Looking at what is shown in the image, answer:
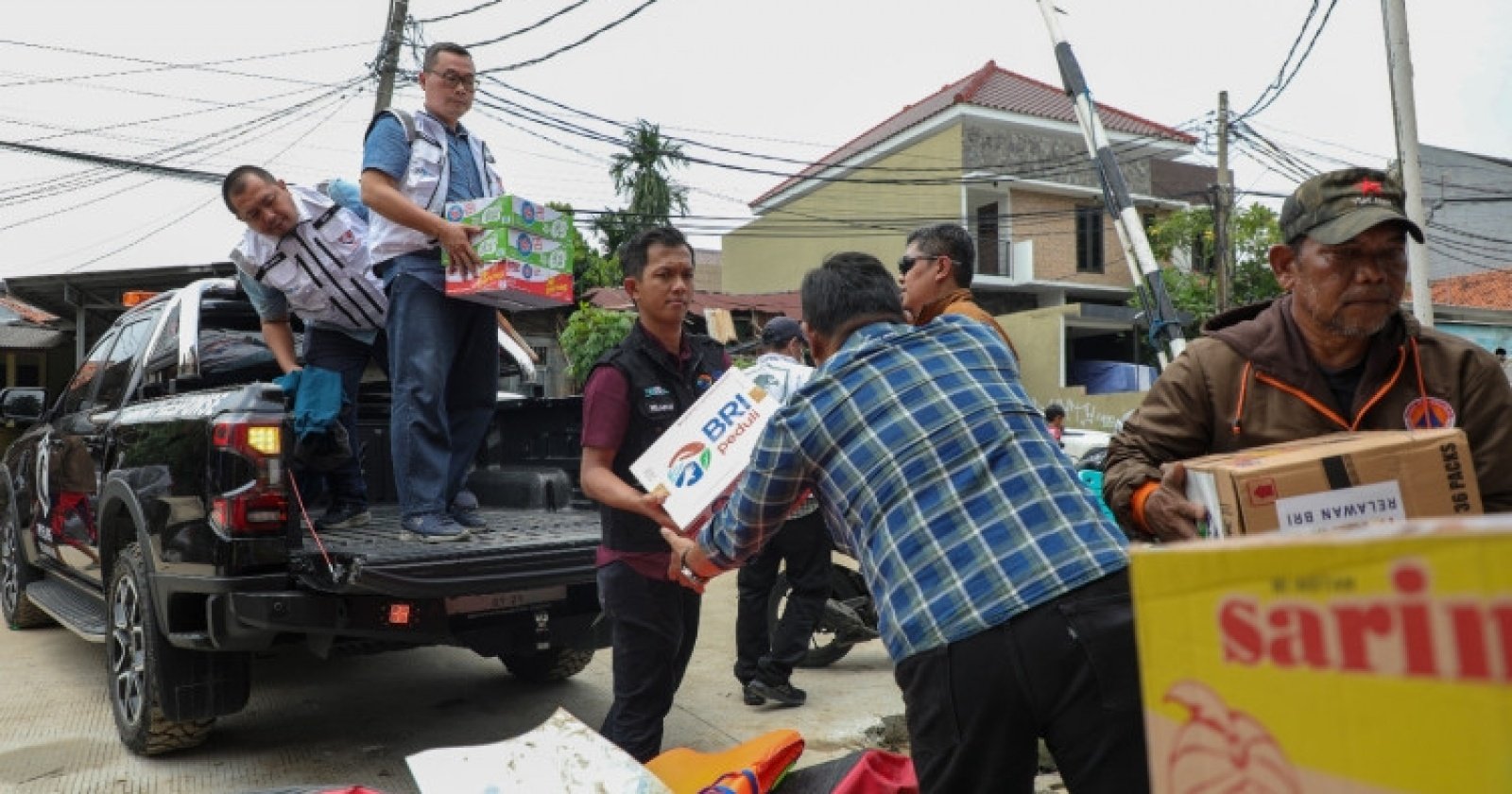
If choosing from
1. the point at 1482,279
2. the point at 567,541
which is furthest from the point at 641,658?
the point at 1482,279

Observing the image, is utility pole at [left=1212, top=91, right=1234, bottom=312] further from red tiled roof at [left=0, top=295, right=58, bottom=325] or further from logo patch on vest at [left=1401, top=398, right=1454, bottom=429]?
red tiled roof at [left=0, top=295, right=58, bottom=325]

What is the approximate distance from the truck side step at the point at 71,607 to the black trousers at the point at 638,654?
9.00ft

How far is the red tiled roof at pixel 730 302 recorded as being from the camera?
18875 millimetres

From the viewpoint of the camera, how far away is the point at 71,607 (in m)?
5.05

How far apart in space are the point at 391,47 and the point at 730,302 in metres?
9.17

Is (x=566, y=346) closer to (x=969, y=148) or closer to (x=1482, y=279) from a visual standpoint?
(x=969, y=148)

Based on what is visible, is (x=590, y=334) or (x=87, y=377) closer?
(x=87, y=377)

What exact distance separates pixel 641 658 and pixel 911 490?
4.09 feet

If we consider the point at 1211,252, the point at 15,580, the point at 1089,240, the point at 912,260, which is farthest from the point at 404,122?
the point at 1089,240

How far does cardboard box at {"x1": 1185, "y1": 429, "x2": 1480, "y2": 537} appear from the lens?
5.84 feet

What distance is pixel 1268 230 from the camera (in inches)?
792

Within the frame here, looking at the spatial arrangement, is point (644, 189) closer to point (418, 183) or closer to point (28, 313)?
point (28, 313)

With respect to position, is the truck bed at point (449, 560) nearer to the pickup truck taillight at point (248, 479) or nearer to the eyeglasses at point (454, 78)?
the pickup truck taillight at point (248, 479)

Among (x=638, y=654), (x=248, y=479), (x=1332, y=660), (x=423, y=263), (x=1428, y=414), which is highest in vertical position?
(x=423, y=263)
